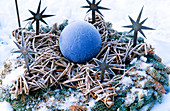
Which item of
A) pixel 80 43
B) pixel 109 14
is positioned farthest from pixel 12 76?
pixel 109 14

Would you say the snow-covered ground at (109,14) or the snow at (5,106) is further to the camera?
the snow-covered ground at (109,14)

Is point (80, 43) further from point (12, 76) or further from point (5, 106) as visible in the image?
point (5, 106)

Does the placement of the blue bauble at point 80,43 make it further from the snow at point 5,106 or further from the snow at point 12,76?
the snow at point 5,106

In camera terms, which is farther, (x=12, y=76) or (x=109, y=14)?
(x=109, y=14)

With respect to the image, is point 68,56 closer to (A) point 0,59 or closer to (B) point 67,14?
(A) point 0,59

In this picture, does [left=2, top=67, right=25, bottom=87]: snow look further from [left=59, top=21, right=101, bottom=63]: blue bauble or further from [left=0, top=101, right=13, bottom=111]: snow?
[left=59, top=21, right=101, bottom=63]: blue bauble

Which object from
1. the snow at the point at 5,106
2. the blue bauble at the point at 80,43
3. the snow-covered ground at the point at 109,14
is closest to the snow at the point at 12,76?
the snow at the point at 5,106

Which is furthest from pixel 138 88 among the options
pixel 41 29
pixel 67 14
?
pixel 67 14
